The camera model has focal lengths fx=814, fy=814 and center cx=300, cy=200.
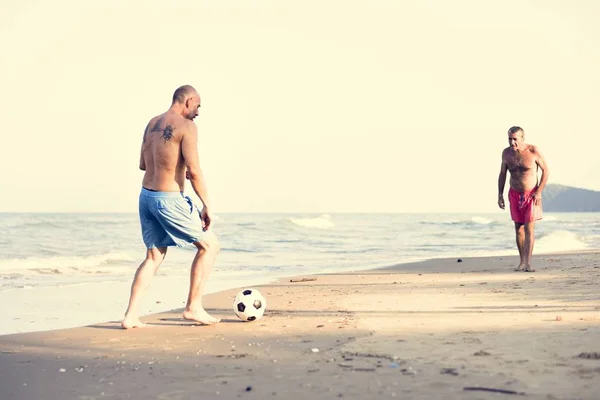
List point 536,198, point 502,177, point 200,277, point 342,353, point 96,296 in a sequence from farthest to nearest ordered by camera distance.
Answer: point 502,177, point 536,198, point 96,296, point 200,277, point 342,353

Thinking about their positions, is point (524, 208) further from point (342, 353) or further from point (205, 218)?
point (342, 353)

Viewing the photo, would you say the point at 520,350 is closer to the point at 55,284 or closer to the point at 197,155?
the point at 197,155

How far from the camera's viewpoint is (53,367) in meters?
5.10

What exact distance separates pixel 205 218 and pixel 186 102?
98 cm

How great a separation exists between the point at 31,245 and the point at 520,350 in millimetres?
22788

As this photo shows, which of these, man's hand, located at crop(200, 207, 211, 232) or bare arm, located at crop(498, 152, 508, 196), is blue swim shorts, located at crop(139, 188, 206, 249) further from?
bare arm, located at crop(498, 152, 508, 196)

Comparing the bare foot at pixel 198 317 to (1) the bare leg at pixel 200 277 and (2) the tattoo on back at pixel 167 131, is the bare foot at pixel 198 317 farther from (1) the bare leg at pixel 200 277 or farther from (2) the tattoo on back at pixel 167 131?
(2) the tattoo on back at pixel 167 131

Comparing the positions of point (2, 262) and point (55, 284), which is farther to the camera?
point (2, 262)

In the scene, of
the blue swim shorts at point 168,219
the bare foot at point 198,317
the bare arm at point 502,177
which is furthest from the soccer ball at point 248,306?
the bare arm at point 502,177

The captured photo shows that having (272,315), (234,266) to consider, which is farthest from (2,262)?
(272,315)

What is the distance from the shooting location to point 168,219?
6594mm

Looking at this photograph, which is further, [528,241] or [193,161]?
[528,241]

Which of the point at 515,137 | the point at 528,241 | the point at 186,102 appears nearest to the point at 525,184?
the point at 515,137

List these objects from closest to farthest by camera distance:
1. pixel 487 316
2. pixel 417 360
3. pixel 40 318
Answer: pixel 417 360
pixel 487 316
pixel 40 318
